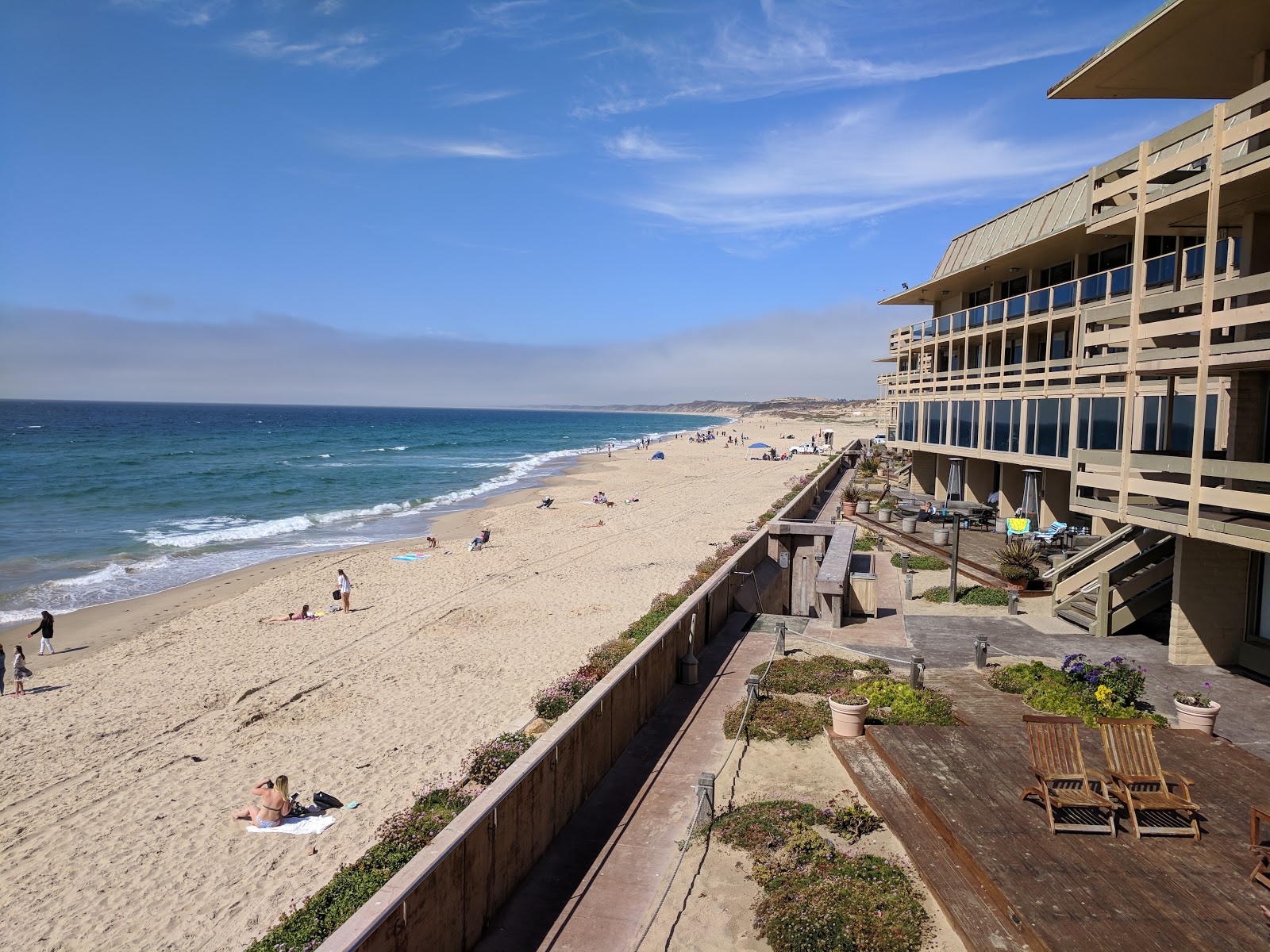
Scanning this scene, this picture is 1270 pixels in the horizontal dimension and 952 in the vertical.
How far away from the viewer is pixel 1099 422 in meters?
20.5

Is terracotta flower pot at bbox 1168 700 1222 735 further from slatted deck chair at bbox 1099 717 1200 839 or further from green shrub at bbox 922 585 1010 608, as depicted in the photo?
green shrub at bbox 922 585 1010 608

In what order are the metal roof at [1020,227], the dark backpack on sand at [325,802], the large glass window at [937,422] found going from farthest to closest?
the large glass window at [937,422]
the metal roof at [1020,227]
the dark backpack on sand at [325,802]

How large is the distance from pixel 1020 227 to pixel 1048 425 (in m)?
8.10

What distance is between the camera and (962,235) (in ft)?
105

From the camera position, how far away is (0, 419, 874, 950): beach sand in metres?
9.62

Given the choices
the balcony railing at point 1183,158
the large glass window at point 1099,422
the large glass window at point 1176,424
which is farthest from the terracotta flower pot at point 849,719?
the large glass window at point 1099,422

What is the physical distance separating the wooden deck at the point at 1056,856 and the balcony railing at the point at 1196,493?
3067 mm

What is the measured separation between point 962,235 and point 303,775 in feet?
101

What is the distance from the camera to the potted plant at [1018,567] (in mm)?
18375

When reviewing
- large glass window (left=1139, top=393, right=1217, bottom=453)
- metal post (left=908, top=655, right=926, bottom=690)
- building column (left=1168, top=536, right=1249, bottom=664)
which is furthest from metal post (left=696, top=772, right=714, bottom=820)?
large glass window (left=1139, top=393, right=1217, bottom=453)

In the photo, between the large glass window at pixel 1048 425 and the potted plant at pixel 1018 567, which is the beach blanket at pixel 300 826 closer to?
the potted plant at pixel 1018 567

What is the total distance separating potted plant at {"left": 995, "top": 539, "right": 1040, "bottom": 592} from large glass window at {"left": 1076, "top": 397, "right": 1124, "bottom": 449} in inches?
143

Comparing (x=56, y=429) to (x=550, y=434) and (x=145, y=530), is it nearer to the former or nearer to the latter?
(x=550, y=434)

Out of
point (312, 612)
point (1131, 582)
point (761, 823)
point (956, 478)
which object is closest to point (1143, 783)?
point (761, 823)
